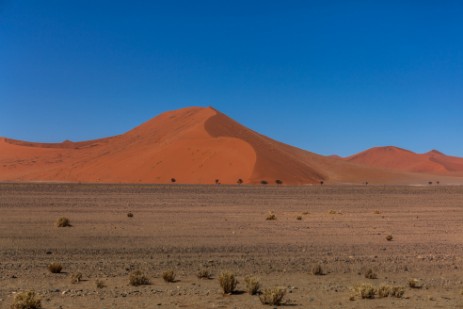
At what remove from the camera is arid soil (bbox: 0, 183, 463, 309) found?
38.7 feet

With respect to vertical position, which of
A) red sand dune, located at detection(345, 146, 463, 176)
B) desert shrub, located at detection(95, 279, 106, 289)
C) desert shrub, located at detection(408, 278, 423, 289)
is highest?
red sand dune, located at detection(345, 146, 463, 176)

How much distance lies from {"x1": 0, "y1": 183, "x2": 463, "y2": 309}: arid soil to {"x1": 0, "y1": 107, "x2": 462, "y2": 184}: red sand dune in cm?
4329

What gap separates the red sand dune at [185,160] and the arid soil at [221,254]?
43286 mm

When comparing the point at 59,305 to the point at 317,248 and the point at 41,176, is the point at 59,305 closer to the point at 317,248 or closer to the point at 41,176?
the point at 317,248

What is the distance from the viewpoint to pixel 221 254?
17734 mm

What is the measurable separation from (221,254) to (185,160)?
6510cm

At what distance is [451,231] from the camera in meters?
25.7

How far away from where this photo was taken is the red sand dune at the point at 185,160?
78.2 meters

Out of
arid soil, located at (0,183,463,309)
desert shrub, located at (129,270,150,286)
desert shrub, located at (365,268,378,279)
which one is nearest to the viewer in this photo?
arid soil, located at (0,183,463,309)

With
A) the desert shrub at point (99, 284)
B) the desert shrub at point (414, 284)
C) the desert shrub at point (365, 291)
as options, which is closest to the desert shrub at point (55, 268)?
the desert shrub at point (99, 284)

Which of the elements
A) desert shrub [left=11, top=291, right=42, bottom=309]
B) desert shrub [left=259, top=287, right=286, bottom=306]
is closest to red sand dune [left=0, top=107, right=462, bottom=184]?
desert shrub [left=259, top=287, right=286, bottom=306]

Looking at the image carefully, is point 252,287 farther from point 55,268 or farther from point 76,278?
point 55,268

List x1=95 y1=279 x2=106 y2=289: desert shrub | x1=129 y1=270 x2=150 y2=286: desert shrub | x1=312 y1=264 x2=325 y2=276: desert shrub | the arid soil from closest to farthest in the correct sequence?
the arid soil
x1=95 y1=279 x2=106 y2=289: desert shrub
x1=129 y1=270 x2=150 y2=286: desert shrub
x1=312 y1=264 x2=325 y2=276: desert shrub

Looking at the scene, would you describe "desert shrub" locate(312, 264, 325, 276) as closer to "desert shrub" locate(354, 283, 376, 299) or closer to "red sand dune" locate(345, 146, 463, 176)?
"desert shrub" locate(354, 283, 376, 299)
